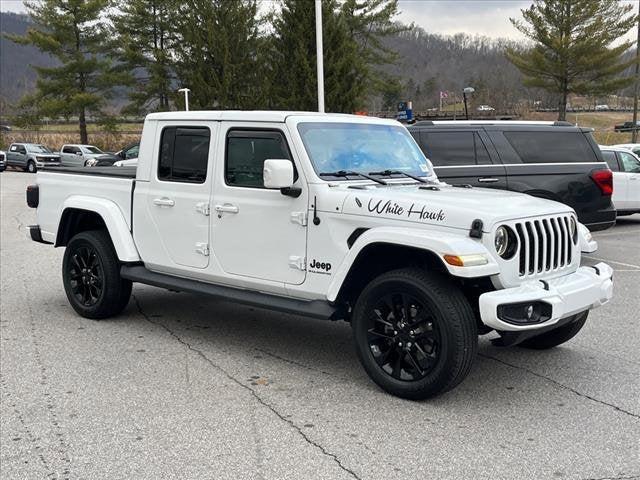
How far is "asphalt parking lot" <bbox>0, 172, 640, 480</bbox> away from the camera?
365 cm

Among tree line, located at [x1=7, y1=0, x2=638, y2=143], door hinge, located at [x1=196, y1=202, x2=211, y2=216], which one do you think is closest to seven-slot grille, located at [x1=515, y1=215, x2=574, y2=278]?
door hinge, located at [x1=196, y1=202, x2=211, y2=216]

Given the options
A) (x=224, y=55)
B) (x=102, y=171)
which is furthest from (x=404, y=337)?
(x=224, y=55)

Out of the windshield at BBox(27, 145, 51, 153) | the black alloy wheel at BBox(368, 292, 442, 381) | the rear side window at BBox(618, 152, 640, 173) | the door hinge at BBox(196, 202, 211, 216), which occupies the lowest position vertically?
the black alloy wheel at BBox(368, 292, 442, 381)

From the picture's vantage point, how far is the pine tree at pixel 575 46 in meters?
40.2

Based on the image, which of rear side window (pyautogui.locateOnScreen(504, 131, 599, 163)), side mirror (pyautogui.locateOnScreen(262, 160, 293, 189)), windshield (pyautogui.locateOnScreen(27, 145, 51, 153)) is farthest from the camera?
windshield (pyautogui.locateOnScreen(27, 145, 51, 153))

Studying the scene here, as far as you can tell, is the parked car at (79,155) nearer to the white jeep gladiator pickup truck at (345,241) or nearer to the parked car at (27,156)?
the parked car at (27,156)

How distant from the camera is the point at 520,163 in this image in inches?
375

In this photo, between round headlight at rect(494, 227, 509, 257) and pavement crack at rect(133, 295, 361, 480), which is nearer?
pavement crack at rect(133, 295, 361, 480)

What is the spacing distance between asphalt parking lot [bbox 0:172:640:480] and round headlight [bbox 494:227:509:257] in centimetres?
100

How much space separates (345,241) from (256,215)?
2.72 ft

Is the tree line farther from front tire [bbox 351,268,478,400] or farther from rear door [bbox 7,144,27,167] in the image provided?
front tire [bbox 351,268,478,400]

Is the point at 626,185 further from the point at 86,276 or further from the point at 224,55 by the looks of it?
the point at 224,55

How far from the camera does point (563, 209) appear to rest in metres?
4.81

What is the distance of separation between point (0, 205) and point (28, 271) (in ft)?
36.2
